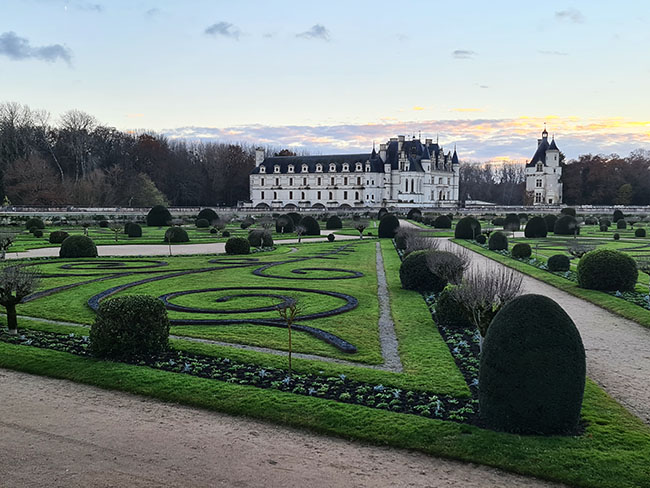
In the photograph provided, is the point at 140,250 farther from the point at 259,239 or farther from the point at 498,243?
the point at 498,243

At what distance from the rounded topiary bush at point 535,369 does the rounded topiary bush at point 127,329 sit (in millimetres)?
5650

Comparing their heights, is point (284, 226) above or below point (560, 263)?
above

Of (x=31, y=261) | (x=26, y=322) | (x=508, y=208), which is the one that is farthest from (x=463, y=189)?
(x=26, y=322)

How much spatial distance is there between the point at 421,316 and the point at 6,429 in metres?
8.65

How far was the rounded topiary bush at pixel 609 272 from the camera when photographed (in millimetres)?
15844

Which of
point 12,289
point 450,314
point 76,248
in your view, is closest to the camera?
point 12,289

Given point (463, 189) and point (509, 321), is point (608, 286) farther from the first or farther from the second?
point (463, 189)

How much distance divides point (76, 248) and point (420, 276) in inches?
607

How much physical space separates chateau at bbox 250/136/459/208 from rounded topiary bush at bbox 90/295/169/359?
7488cm

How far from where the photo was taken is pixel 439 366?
9.12 metres

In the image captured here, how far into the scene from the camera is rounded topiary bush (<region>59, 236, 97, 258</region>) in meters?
23.7

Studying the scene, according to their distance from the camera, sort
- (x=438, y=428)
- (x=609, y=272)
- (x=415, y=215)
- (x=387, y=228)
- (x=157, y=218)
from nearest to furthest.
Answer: (x=438, y=428) → (x=609, y=272) → (x=387, y=228) → (x=157, y=218) → (x=415, y=215)

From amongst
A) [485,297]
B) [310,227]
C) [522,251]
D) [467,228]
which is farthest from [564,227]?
[485,297]

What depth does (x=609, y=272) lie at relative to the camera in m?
15.9
